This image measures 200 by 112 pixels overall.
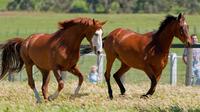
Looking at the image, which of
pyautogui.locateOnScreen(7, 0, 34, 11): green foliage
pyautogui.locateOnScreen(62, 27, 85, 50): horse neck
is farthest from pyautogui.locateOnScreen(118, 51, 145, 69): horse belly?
pyautogui.locateOnScreen(7, 0, 34, 11): green foliage

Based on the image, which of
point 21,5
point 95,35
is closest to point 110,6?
point 21,5

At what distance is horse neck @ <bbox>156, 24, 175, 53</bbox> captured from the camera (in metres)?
14.4

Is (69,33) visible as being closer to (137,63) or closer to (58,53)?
(58,53)

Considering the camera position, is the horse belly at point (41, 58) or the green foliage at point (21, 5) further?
the green foliage at point (21, 5)

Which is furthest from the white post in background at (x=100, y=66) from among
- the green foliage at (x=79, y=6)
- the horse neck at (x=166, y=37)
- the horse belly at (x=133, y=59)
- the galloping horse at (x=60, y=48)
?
the green foliage at (x=79, y=6)

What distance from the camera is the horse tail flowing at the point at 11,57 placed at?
15281 millimetres

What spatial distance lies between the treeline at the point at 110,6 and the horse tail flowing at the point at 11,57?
73563 mm

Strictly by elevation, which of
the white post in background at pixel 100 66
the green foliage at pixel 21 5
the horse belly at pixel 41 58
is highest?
the horse belly at pixel 41 58

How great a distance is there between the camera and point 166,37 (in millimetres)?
14492

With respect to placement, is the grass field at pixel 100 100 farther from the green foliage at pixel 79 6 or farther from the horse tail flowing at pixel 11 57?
the green foliage at pixel 79 6

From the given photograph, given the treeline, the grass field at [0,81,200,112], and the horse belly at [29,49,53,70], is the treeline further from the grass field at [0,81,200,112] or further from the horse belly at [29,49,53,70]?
the horse belly at [29,49,53,70]

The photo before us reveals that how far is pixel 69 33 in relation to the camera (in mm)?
13984

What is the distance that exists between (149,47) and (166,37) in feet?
1.43

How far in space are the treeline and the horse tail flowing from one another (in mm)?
73563
